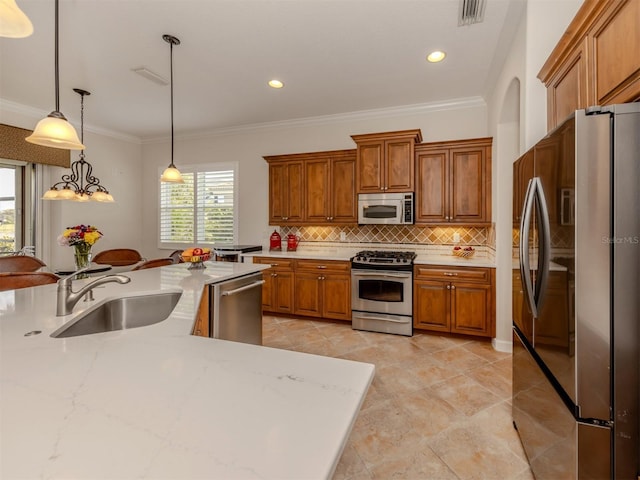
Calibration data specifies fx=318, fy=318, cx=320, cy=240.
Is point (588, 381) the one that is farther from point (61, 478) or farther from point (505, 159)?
point (505, 159)

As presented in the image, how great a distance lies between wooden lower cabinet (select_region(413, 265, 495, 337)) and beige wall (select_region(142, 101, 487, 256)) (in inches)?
71.3

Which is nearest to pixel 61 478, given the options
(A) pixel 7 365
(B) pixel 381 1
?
(A) pixel 7 365

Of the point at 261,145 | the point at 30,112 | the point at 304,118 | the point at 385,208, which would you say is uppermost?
the point at 304,118

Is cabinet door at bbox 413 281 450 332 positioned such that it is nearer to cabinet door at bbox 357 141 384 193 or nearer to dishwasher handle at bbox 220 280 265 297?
cabinet door at bbox 357 141 384 193

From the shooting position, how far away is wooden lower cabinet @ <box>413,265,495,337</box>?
343 centimetres

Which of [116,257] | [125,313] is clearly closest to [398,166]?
[125,313]

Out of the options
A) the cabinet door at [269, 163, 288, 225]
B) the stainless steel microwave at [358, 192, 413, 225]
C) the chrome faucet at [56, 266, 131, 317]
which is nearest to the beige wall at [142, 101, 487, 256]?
the cabinet door at [269, 163, 288, 225]

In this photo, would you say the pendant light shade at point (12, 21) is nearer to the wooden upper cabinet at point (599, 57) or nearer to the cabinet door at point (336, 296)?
the wooden upper cabinet at point (599, 57)

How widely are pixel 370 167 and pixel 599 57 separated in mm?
2699

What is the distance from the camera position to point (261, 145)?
514cm

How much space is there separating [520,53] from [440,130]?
1.70m

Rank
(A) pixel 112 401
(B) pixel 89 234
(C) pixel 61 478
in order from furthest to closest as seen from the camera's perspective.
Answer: (B) pixel 89 234, (A) pixel 112 401, (C) pixel 61 478

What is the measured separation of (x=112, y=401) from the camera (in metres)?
0.78

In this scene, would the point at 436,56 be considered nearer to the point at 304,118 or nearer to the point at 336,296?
→ the point at 304,118
